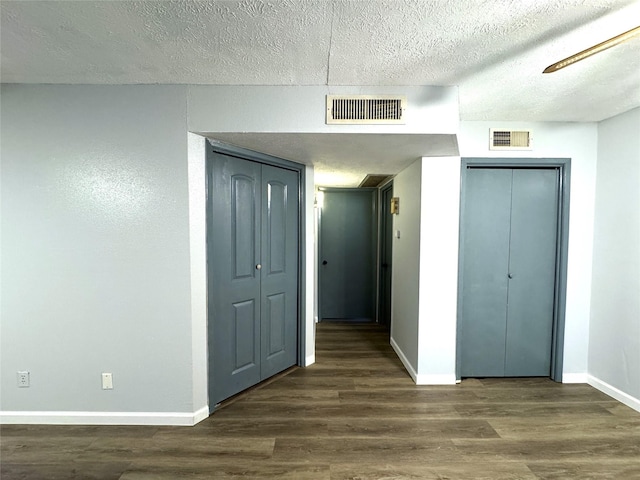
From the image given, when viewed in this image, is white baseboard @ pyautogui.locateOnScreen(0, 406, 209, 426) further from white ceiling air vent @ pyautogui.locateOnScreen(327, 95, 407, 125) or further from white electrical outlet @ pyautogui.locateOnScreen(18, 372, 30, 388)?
white ceiling air vent @ pyautogui.locateOnScreen(327, 95, 407, 125)

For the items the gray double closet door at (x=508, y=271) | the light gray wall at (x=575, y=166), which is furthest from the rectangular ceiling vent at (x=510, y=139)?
the gray double closet door at (x=508, y=271)

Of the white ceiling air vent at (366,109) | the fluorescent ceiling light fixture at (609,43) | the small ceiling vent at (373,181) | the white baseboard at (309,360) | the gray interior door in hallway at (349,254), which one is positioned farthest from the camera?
the gray interior door in hallway at (349,254)

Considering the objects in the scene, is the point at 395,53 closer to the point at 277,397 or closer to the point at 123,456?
the point at 277,397

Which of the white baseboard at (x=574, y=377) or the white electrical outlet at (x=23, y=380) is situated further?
Result: the white baseboard at (x=574, y=377)

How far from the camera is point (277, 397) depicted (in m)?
2.43

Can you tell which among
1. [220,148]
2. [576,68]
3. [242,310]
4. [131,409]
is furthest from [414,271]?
[131,409]

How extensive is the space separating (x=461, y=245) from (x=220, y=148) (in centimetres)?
220

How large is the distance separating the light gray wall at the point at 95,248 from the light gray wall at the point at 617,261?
3430 mm

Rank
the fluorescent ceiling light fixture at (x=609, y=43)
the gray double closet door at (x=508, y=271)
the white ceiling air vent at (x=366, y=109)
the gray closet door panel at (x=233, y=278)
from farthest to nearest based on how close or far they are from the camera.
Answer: the gray double closet door at (x=508, y=271), the gray closet door panel at (x=233, y=278), the white ceiling air vent at (x=366, y=109), the fluorescent ceiling light fixture at (x=609, y=43)

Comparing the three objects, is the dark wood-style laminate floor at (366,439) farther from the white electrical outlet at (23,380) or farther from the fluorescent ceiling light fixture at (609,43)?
the fluorescent ceiling light fixture at (609,43)

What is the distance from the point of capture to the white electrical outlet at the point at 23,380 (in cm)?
205

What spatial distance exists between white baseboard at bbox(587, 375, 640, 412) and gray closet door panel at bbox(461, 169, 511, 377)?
754mm

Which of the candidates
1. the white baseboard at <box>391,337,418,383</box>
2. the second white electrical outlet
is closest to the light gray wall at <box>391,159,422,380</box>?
the white baseboard at <box>391,337,418,383</box>

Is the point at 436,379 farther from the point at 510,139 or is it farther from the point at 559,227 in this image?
the point at 510,139
